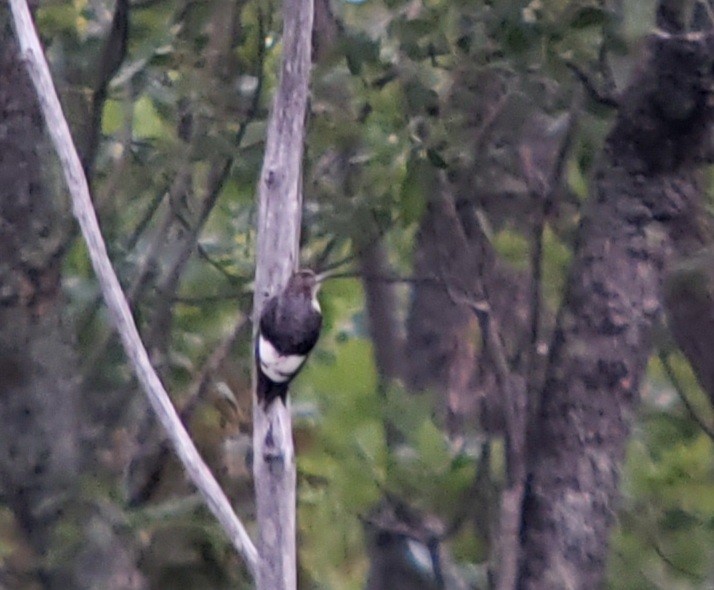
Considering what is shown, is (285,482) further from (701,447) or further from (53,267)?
(701,447)

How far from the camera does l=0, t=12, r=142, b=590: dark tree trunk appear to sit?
298 centimetres

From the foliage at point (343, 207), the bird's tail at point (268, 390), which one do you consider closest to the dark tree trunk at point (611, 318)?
the foliage at point (343, 207)

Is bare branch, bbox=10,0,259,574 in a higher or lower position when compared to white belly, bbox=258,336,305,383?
higher

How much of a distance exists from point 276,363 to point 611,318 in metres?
0.68

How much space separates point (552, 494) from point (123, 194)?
126 cm

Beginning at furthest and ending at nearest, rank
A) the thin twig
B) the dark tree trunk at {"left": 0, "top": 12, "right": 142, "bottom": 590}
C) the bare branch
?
the thin twig
the dark tree trunk at {"left": 0, "top": 12, "right": 142, "bottom": 590}
the bare branch

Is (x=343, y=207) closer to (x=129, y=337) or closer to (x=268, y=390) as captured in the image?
(x=268, y=390)

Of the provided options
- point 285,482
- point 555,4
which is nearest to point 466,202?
point 555,4

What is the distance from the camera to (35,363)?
2.99 m

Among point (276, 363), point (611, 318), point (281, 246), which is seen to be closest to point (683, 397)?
point (611, 318)

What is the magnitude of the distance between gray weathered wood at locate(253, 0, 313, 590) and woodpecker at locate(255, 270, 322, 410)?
0.09m

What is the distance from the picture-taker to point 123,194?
10.9 ft

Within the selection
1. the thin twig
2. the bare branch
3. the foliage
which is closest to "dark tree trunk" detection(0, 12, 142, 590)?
the foliage

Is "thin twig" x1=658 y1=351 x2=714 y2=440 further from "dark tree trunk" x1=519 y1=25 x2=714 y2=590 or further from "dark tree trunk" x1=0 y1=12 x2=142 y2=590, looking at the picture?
"dark tree trunk" x1=0 y1=12 x2=142 y2=590
